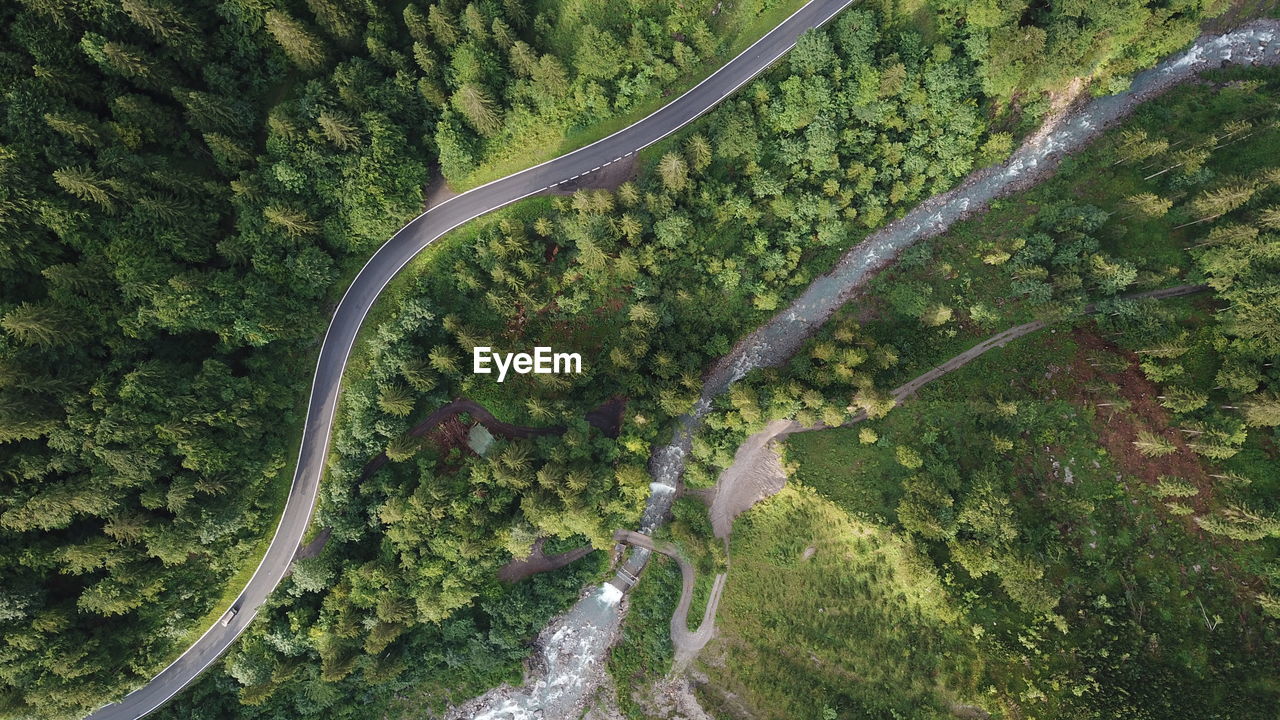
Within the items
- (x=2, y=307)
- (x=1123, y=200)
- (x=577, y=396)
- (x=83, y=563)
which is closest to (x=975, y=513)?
(x=1123, y=200)

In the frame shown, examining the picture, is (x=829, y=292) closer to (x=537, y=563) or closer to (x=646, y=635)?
(x=646, y=635)

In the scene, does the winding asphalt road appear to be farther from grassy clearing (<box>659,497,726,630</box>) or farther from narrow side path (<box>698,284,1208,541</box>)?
grassy clearing (<box>659,497,726,630</box>)

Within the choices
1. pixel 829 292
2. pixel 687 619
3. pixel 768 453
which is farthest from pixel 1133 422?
pixel 687 619

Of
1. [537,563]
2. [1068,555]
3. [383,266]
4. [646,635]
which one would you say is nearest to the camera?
[1068,555]

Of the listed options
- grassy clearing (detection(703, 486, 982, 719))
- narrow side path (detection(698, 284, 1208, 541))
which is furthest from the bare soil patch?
grassy clearing (detection(703, 486, 982, 719))

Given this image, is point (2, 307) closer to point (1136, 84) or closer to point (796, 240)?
point (796, 240)

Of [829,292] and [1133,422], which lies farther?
[829,292]

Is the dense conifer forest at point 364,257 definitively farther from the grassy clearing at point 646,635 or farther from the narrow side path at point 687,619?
the narrow side path at point 687,619

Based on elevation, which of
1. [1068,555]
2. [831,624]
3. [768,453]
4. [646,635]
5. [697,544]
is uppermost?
[768,453]
